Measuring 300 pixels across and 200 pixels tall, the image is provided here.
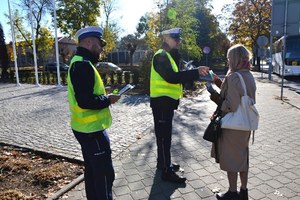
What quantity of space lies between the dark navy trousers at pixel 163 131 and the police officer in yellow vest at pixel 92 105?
1221mm

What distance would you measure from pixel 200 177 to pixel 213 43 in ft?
114

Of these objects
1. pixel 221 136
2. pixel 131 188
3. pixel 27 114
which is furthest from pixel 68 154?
pixel 27 114

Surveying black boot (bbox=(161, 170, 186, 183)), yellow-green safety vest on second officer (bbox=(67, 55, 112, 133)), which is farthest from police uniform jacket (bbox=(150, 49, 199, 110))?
yellow-green safety vest on second officer (bbox=(67, 55, 112, 133))

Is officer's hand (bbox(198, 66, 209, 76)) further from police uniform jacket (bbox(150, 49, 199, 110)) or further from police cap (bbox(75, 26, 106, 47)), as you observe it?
police cap (bbox(75, 26, 106, 47))

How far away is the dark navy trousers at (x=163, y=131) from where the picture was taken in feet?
12.7

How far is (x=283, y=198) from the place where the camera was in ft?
11.3

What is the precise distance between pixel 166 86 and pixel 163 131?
68 centimetres

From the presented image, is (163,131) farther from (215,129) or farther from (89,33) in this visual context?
(89,33)

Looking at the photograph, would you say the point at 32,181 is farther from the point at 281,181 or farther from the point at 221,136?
the point at 281,181

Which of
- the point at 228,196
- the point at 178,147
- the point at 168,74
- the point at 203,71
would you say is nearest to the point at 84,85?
the point at 168,74

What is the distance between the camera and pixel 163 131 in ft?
12.8

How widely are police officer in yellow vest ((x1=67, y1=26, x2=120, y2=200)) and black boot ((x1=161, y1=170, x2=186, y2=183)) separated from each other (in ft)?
4.27

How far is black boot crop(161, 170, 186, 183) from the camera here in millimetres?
3853

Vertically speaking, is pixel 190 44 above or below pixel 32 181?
above
